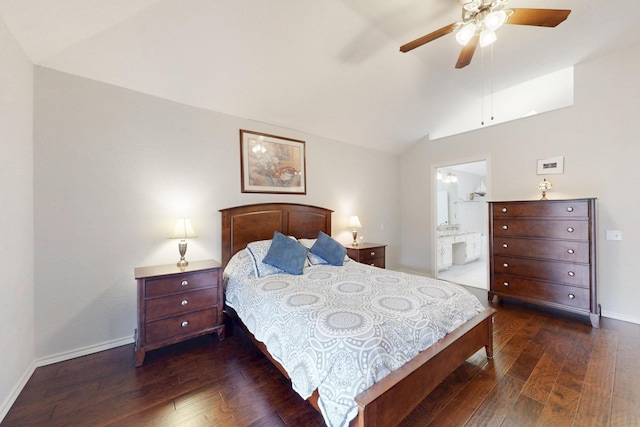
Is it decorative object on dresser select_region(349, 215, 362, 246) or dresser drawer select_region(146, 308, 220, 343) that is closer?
dresser drawer select_region(146, 308, 220, 343)

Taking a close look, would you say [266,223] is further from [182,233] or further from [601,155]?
[601,155]

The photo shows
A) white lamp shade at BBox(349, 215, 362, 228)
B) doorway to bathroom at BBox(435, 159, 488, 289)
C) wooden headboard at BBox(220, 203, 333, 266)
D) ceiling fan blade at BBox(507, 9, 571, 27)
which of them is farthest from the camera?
doorway to bathroom at BBox(435, 159, 488, 289)

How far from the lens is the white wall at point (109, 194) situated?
2.12 metres

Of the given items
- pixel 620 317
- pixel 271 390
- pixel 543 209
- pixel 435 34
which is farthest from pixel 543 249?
pixel 271 390

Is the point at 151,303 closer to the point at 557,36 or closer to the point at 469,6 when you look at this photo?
the point at 469,6

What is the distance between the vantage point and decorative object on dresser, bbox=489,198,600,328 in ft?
8.98

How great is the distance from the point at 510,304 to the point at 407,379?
2.99m

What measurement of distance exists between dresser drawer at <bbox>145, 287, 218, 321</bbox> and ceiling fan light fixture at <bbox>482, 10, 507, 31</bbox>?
315 centimetres

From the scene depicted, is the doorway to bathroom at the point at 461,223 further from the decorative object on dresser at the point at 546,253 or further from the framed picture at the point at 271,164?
the framed picture at the point at 271,164

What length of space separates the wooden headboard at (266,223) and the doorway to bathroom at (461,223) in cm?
253

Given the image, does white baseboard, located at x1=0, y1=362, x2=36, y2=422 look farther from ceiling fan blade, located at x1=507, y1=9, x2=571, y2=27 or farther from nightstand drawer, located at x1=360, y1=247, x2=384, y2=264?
ceiling fan blade, located at x1=507, y1=9, x2=571, y2=27

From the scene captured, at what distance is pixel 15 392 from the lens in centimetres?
→ 169

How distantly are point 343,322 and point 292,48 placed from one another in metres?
2.53

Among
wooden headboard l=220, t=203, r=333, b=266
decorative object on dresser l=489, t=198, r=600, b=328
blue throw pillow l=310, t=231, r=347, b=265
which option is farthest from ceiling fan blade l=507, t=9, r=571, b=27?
wooden headboard l=220, t=203, r=333, b=266
